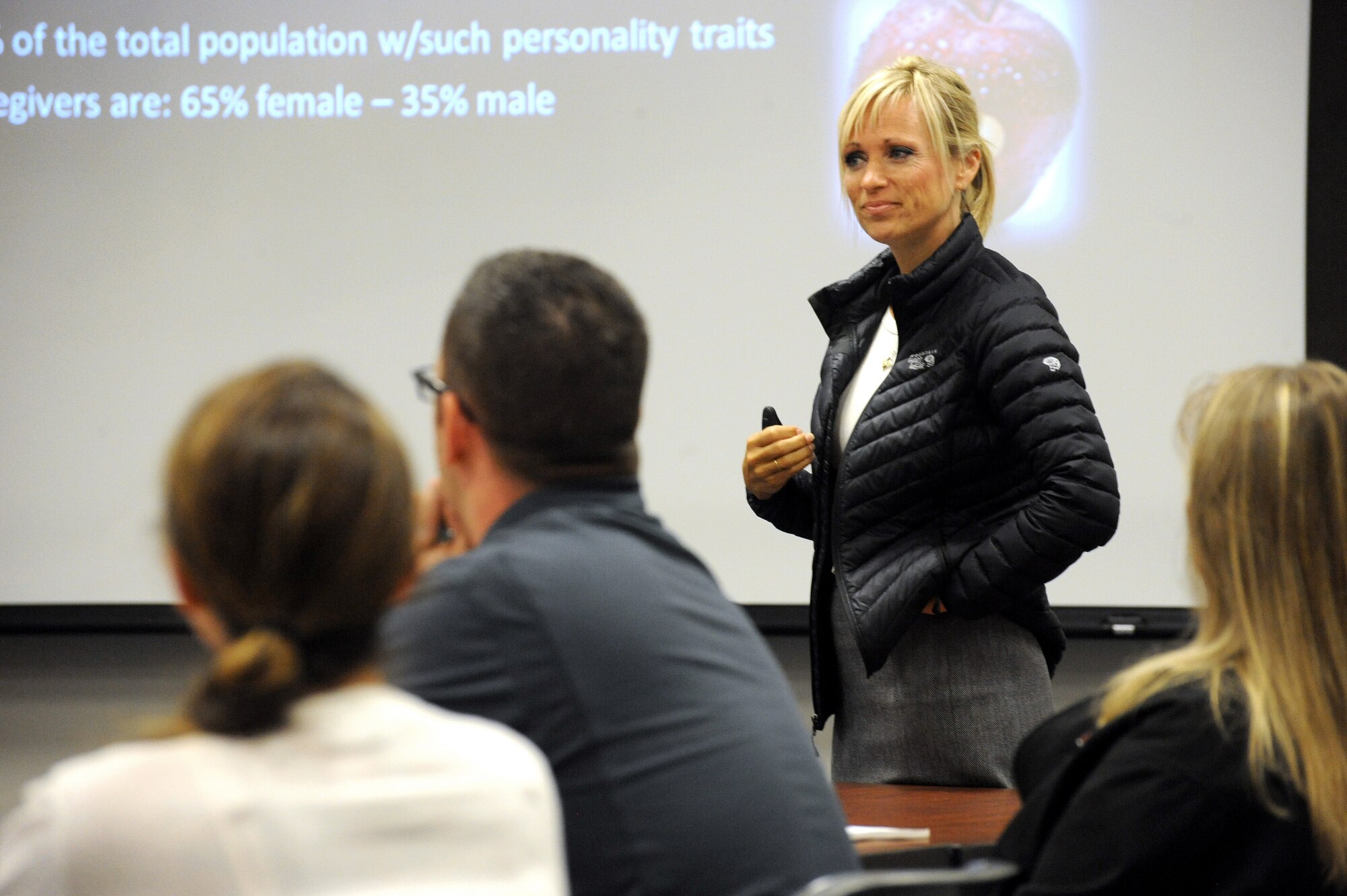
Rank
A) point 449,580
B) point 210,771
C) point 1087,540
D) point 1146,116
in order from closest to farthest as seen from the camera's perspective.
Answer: point 210,771 < point 449,580 < point 1087,540 < point 1146,116

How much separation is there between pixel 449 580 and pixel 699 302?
2.59 metres

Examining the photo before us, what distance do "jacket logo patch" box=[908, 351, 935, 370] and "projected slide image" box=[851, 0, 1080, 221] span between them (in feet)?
5.28

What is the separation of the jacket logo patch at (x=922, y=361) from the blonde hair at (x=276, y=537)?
1.32 m

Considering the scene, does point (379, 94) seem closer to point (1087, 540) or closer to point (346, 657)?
point (1087, 540)

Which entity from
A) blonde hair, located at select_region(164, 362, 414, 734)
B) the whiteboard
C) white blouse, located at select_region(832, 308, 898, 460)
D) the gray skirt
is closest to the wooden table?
the gray skirt

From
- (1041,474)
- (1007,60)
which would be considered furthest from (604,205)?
(1041,474)

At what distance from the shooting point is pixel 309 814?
0.84 meters

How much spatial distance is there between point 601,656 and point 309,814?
339 mm

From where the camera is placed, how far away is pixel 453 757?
35.4 inches

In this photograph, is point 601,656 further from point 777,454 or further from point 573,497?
point 777,454

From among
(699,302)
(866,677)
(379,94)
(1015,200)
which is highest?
(379,94)

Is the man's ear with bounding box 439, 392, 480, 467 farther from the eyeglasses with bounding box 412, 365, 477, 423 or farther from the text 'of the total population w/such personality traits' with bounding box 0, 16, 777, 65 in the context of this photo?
the text 'of the total population w/such personality traits' with bounding box 0, 16, 777, 65

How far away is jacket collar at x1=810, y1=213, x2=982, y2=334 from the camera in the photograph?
2.12m

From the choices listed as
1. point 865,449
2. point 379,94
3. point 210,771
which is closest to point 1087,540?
point 865,449
